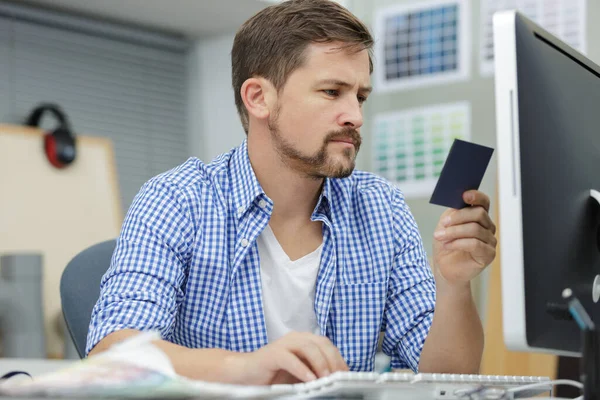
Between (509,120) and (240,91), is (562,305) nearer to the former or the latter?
(509,120)

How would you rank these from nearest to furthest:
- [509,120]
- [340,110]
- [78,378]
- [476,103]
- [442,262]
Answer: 1. [78,378]
2. [509,120]
3. [442,262]
4. [340,110]
5. [476,103]

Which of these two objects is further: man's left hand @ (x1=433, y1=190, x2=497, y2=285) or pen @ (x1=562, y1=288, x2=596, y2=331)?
man's left hand @ (x1=433, y1=190, x2=497, y2=285)

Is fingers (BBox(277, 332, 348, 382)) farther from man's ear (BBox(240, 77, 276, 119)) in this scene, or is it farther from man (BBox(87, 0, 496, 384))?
man's ear (BBox(240, 77, 276, 119))

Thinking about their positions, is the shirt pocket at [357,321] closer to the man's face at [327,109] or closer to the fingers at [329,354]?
the man's face at [327,109]

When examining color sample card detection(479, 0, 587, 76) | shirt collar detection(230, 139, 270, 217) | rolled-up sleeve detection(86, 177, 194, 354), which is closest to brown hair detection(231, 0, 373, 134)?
shirt collar detection(230, 139, 270, 217)

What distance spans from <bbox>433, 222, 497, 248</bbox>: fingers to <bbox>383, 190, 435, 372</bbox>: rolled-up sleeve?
40cm

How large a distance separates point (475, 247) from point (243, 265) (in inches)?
17.7

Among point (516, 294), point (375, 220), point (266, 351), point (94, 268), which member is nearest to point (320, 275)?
point (375, 220)

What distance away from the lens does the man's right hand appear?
0.89 meters

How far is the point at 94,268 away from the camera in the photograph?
4.76 feet

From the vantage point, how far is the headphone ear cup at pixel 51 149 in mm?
2736

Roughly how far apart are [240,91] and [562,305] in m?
0.89

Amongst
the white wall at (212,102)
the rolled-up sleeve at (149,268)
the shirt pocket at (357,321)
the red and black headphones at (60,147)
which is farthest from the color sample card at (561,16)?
the rolled-up sleeve at (149,268)

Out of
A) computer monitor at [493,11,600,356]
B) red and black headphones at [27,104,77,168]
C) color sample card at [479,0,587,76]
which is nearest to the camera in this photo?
computer monitor at [493,11,600,356]
